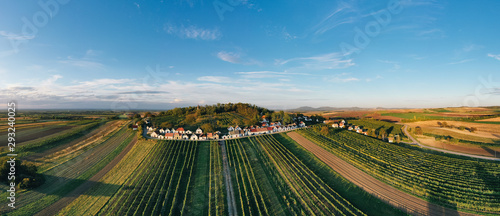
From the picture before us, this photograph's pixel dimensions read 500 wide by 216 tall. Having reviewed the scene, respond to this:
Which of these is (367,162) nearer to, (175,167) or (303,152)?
(303,152)

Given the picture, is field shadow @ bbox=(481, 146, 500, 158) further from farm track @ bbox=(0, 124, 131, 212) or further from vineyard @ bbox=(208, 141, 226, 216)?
farm track @ bbox=(0, 124, 131, 212)

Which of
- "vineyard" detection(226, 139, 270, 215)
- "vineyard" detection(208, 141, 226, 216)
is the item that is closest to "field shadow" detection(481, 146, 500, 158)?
"vineyard" detection(226, 139, 270, 215)

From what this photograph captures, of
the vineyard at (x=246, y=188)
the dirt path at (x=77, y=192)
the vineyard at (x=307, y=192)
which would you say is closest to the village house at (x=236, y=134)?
the vineyard at (x=246, y=188)

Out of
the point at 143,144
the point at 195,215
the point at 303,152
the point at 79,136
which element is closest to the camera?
the point at 195,215

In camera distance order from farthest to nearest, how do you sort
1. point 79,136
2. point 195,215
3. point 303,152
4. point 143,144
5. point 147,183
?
point 79,136 < point 143,144 < point 303,152 < point 147,183 < point 195,215

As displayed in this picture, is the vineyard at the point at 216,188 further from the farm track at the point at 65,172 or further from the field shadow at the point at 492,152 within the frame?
the field shadow at the point at 492,152

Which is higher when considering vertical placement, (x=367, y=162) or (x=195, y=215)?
(x=367, y=162)

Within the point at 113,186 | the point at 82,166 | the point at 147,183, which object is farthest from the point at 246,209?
the point at 82,166

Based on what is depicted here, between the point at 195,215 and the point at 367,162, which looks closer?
the point at 195,215
